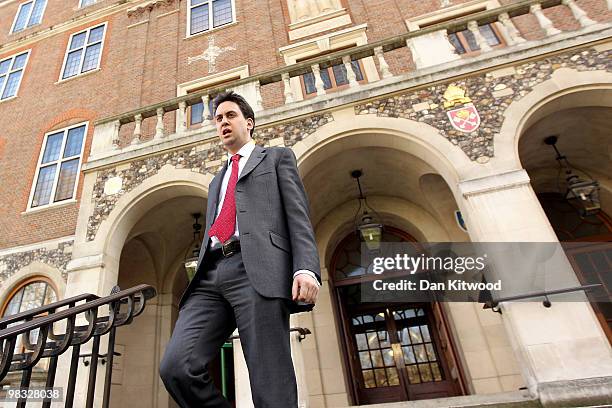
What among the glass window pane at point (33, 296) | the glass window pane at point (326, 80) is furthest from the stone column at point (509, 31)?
the glass window pane at point (33, 296)

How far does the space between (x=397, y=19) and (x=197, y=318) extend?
38.0ft

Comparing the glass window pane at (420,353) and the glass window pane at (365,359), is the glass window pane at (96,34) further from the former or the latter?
the glass window pane at (420,353)

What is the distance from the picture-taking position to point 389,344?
28.2ft

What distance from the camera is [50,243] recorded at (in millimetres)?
8500

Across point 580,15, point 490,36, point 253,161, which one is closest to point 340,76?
point 490,36

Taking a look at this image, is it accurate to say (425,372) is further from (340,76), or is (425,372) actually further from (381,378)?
(340,76)

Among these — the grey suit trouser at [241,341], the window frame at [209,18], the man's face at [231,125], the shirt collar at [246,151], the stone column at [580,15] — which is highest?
the window frame at [209,18]

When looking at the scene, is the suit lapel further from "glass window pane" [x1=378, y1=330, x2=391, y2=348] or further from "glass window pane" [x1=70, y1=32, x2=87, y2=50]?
"glass window pane" [x1=70, y1=32, x2=87, y2=50]

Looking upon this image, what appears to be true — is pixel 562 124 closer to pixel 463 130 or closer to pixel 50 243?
pixel 463 130

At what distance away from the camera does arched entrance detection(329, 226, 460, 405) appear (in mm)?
8070

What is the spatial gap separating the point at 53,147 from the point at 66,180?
189cm

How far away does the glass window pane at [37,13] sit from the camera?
15.7 m

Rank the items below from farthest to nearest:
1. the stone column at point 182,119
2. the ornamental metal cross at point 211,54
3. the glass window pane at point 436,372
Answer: the ornamental metal cross at point 211,54, the glass window pane at point 436,372, the stone column at point 182,119

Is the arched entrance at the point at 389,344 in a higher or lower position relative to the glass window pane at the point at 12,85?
lower
